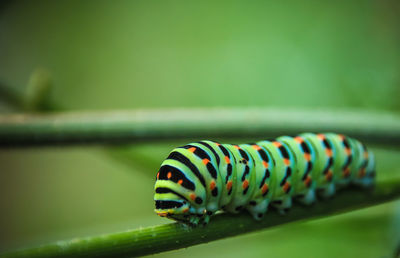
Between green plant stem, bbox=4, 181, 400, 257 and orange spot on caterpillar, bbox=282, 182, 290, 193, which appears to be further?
orange spot on caterpillar, bbox=282, 182, 290, 193

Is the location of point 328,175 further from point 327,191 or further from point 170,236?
point 170,236

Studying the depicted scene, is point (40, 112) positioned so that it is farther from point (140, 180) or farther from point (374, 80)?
point (374, 80)

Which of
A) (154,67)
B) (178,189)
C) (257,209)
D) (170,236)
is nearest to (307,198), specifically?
(257,209)

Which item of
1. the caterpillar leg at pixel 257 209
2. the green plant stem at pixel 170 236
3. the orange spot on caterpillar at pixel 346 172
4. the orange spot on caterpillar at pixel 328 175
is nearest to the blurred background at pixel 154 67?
the orange spot on caterpillar at pixel 346 172

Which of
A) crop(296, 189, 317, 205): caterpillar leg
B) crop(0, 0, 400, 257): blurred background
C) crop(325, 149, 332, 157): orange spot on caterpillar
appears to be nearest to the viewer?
crop(296, 189, 317, 205): caterpillar leg

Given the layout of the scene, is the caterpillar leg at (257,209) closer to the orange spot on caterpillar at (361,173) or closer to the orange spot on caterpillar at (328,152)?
the orange spot on caterpillar at (328,152)

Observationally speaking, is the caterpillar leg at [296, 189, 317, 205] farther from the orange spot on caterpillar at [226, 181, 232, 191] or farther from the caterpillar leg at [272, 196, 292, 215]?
the orange spot on caterpillar at [226, 181, 232, 191]

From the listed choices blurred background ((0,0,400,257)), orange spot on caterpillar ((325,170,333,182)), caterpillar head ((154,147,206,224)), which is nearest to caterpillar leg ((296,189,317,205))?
orange spot on caterpillar ((325,170,333,182))
